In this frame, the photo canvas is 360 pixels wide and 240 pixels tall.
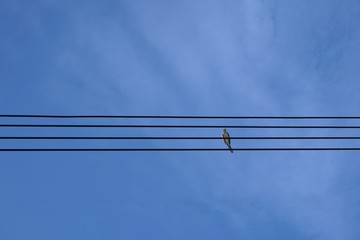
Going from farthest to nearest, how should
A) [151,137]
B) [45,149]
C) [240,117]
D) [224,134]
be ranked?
1. [224,134]
2. [240,117]
3. [151,137]
4. [45,149]

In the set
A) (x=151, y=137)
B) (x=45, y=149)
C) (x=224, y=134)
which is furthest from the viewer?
(x=224, y=134)

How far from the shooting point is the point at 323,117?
38.4ft

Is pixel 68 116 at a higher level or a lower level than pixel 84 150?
higher

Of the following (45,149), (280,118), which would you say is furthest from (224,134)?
(45,149)

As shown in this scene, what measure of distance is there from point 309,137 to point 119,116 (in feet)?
16.7

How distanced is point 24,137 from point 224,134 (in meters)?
11.9

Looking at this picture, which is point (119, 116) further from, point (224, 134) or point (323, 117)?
point (224, 134)

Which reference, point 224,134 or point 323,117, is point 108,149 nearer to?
point 323,117

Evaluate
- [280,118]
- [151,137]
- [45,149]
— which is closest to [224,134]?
[280,118]

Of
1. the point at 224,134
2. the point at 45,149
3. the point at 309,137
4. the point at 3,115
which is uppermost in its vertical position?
the point at 224,134

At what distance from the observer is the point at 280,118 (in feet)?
39.3

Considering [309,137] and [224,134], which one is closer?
[309,137]

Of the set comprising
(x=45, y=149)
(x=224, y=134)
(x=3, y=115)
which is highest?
(x=224, y=134)

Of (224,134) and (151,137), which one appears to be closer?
(151,137)
